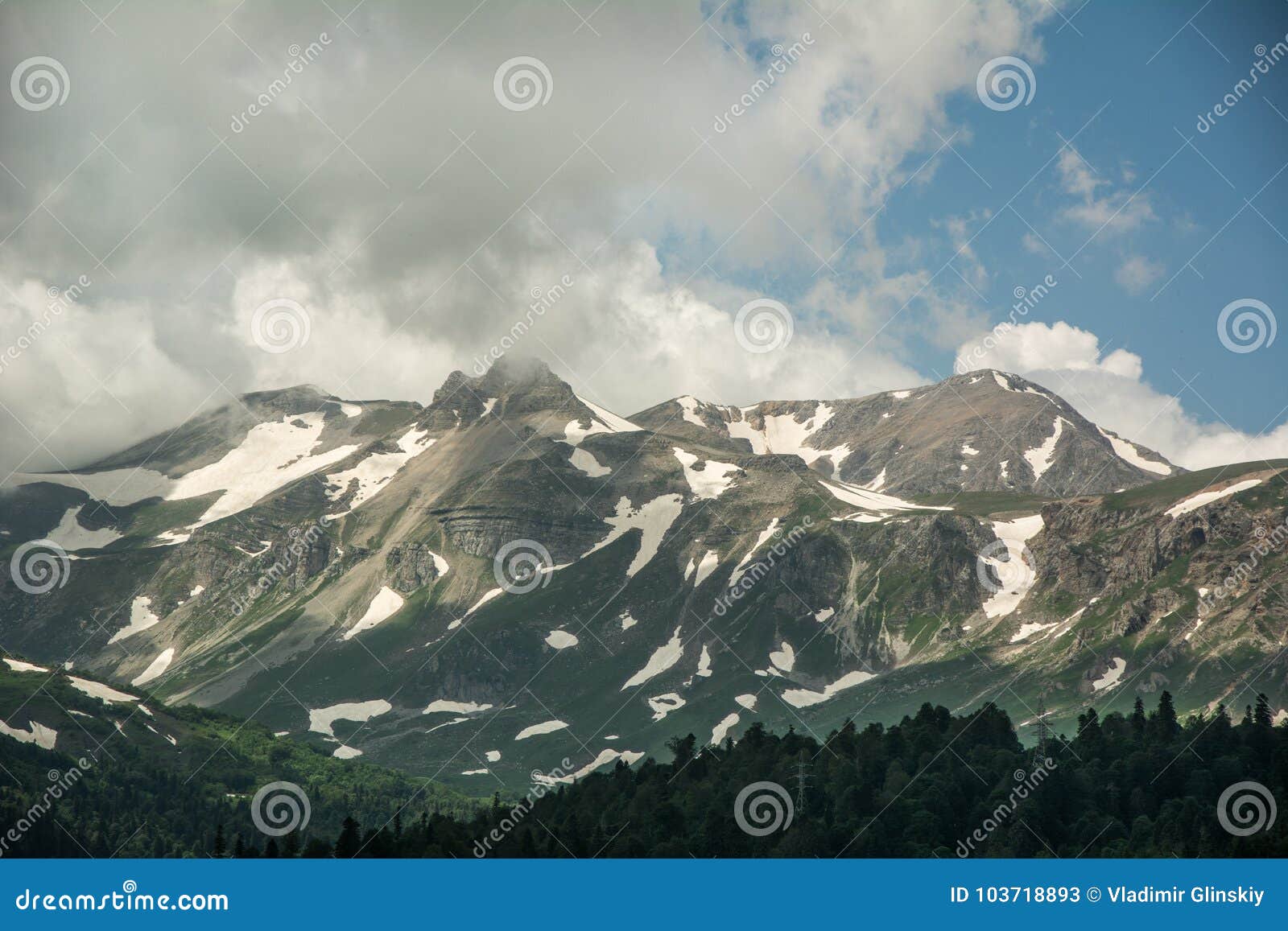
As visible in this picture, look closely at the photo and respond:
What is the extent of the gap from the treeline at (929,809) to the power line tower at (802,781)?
0.45 meters

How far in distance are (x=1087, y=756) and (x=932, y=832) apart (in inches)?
1533

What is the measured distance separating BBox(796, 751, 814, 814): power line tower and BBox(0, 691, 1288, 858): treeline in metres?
0.45

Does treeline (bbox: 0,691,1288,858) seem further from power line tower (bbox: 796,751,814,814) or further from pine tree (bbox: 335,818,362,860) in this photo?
power line tower (bbox: 796,751,814,814)

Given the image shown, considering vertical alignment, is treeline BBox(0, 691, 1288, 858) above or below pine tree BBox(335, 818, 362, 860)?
above

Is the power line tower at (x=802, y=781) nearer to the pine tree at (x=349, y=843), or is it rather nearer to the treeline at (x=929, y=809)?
the treeline at (x=929, y=809)

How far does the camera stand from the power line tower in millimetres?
171750

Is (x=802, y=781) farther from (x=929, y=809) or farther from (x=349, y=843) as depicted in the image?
(x=349, y=843)

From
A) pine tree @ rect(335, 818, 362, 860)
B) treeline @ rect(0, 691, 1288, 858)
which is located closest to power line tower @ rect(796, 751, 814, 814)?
treeline @ rect(0, 691, 1288, 858)

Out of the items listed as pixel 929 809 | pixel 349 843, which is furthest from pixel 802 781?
pixel 349 843

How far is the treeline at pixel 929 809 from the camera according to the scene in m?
158
